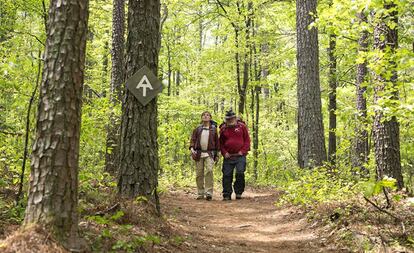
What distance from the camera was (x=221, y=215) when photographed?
8555mm

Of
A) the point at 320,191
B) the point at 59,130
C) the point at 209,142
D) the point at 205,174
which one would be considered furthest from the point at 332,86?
the point at 59,130

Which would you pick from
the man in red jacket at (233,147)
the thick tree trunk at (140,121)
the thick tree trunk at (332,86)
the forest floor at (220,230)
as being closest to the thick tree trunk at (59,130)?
the forest floor at (220,230)

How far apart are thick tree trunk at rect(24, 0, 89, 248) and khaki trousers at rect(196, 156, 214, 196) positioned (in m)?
7.19

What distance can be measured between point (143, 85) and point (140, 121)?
1.73 ft

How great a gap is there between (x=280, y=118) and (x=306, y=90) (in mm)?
13138

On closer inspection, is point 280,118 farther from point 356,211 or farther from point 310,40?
point 356,211

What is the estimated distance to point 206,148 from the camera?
10.9 meters

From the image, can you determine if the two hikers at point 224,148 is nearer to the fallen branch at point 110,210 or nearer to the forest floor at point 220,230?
the forest floor at point 220,230

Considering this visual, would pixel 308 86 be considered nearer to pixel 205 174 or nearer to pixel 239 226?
pixel 205 174

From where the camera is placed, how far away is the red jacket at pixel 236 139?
35.7 feet

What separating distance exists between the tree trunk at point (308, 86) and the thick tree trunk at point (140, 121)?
5.75 meters

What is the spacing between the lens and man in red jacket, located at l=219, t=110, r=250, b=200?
10859mm

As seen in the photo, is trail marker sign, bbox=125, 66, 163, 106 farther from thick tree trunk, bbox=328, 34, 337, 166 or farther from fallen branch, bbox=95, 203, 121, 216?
thick tree trunk, bbox=328, 34, 337, 166

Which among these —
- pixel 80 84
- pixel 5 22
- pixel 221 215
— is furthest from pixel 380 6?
pixel 5 22
